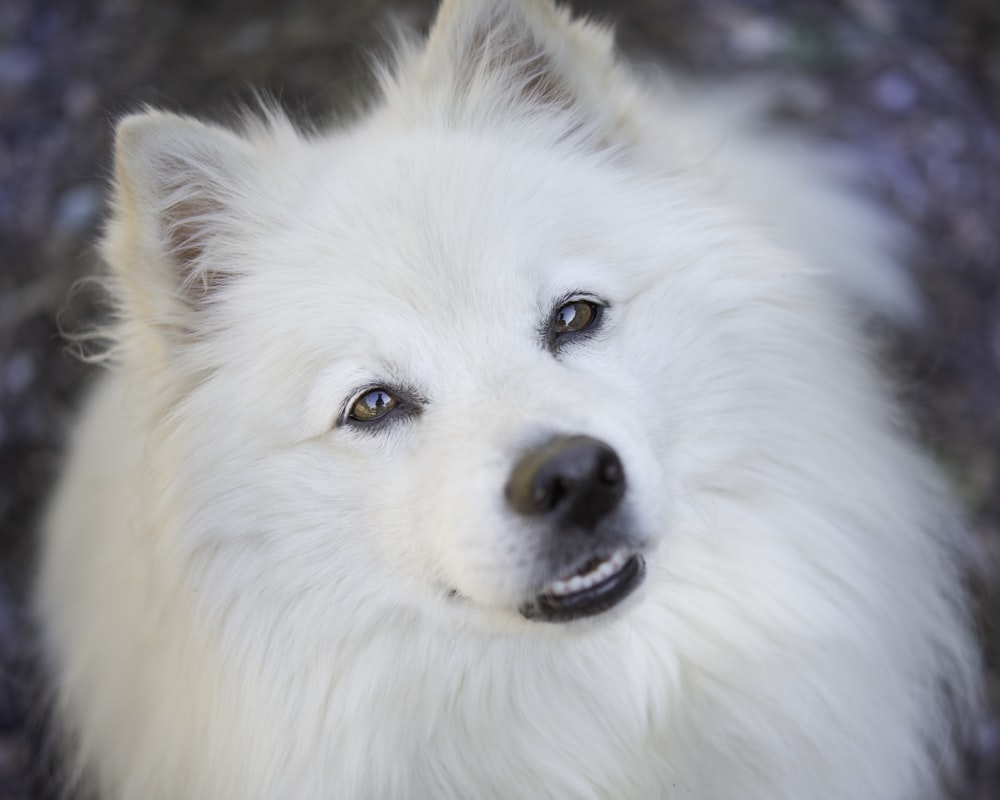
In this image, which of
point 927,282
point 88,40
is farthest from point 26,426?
point 927,282

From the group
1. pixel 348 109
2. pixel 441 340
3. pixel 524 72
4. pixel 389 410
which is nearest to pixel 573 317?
pixel 441 340

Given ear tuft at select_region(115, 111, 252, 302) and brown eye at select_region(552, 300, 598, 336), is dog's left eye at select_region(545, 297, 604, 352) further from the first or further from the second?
ear tuft at select_region(115, 111, 252, 302)

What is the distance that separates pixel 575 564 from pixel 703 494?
0.44 m

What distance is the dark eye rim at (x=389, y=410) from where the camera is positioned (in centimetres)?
198

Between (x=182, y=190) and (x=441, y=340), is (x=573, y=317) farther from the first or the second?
(x=182, y=190)

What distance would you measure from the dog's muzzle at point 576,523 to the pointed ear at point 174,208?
0.90m

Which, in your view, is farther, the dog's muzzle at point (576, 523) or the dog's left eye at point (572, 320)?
the dog's left eye at point (572, 320)

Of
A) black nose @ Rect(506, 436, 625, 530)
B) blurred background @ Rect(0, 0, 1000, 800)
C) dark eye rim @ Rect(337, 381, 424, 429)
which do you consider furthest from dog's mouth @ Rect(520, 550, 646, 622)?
blurred background @ Rect(0, 0, 1000, 800)

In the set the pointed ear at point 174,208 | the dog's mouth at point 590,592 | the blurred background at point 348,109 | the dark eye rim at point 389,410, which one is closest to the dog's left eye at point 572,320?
the dark eye rim at point 389,410

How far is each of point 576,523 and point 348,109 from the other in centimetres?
203

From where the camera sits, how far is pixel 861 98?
4.39 m

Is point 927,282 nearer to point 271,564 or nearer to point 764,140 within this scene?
point 764,140

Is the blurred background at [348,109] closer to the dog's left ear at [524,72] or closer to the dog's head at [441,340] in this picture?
the dog's left ear at [524,72]

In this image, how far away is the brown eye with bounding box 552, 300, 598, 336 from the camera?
205cm
